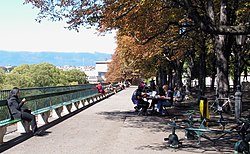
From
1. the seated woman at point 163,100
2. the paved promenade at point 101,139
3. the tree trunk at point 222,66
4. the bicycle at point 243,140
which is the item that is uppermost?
the tree trunk at point 222,66

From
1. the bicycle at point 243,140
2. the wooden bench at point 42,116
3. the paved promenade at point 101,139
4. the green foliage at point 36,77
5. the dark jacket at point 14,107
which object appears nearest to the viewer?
the bicycle at point 243,140

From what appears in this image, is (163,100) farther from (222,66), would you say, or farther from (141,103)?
(222,66)

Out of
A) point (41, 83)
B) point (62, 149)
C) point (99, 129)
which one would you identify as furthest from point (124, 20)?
point (41, 83)

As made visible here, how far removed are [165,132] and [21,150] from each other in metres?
4.95

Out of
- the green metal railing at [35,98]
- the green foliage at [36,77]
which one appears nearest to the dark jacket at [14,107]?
the green metal railing at [35,98]

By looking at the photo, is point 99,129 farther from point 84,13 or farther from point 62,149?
point 84,13

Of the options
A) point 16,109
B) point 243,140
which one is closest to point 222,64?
point 243,140

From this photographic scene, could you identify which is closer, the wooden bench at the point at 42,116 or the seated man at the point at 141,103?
the wooden bench at the point at 42,116

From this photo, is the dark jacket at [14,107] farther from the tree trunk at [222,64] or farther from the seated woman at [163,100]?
the tree trunk at [222,64]

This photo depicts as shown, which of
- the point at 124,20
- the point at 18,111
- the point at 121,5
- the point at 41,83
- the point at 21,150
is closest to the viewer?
the point at 21,150

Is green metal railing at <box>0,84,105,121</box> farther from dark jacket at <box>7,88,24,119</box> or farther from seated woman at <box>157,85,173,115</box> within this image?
seated woman at <box>157,85,173,115</box>

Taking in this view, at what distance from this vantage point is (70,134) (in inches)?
470

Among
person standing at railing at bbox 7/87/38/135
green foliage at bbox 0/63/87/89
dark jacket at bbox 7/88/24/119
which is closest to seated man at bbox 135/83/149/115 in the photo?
person standing at railing at bbox 7/87/38/135

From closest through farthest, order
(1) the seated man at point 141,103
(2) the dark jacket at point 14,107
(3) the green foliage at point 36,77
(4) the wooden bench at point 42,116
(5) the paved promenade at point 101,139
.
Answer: (5) the paved promenade at point 101,139 < (4) the wooden bench at point 42,116 < (2) the dark jacket at point 14,107 < (1) the seated man at point 141,103 < (3) the green foliage at point 36,77
